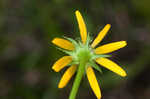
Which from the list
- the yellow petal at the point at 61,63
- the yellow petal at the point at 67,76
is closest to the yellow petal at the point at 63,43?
the yellow petal at the point at 61,63

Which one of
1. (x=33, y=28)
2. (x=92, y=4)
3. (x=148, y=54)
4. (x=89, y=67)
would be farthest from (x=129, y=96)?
(x=89, y=67)

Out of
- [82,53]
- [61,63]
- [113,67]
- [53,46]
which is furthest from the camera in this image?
[53,46]

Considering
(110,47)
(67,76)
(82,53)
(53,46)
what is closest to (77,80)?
(67,76)

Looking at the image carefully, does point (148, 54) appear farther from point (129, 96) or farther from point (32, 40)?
point (32, 40)

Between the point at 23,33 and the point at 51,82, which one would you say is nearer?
the point at 51,82

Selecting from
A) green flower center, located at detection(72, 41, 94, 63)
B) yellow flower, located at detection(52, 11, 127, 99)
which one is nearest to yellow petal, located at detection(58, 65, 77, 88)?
yellow flower, located at detection(52, 11, 127, 99)

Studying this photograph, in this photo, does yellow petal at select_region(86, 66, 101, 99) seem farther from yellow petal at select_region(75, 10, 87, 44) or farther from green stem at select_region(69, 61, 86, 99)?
yellow petal at select_region(75, 10, 87, 44)

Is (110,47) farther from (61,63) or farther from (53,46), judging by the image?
(53,46)
